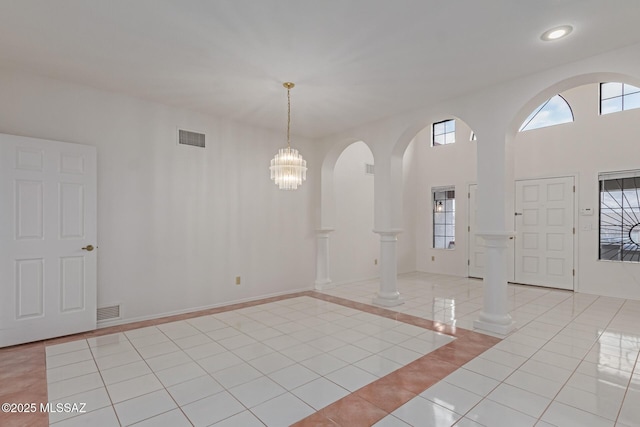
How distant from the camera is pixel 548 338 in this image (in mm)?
3459

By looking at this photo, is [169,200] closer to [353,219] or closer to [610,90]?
[353,219]

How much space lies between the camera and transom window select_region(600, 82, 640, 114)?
5141 mm

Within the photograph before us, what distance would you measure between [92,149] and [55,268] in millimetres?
1388

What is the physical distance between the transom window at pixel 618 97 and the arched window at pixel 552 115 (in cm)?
47

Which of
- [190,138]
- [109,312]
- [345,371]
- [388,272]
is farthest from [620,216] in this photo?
[109,312]

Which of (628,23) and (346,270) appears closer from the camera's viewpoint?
(628,23)

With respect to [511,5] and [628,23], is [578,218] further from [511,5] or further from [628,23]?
[511,5]

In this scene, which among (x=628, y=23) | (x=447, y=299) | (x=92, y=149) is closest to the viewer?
(x=628, y=23)

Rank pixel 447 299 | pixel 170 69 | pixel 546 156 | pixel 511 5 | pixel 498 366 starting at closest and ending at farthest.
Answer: pixel 511 5 → pixel 498 366 → pixel 170 69 → pixel 447 299 → pixel 546 156

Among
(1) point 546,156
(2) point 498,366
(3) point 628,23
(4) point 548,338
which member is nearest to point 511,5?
(3) point 628,23

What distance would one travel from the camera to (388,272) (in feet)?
16.0

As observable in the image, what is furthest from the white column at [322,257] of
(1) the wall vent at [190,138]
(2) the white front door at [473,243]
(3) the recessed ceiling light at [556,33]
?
(3) the recessed ceiling light at [556,33]

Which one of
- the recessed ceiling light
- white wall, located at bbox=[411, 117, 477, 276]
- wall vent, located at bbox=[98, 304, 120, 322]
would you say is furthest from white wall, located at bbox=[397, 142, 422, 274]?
wall vent, located at bbox=[98, 304, 120, 322]

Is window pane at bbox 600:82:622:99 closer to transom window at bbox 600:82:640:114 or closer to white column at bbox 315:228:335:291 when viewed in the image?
transom window at bbox 600:82:640:114
